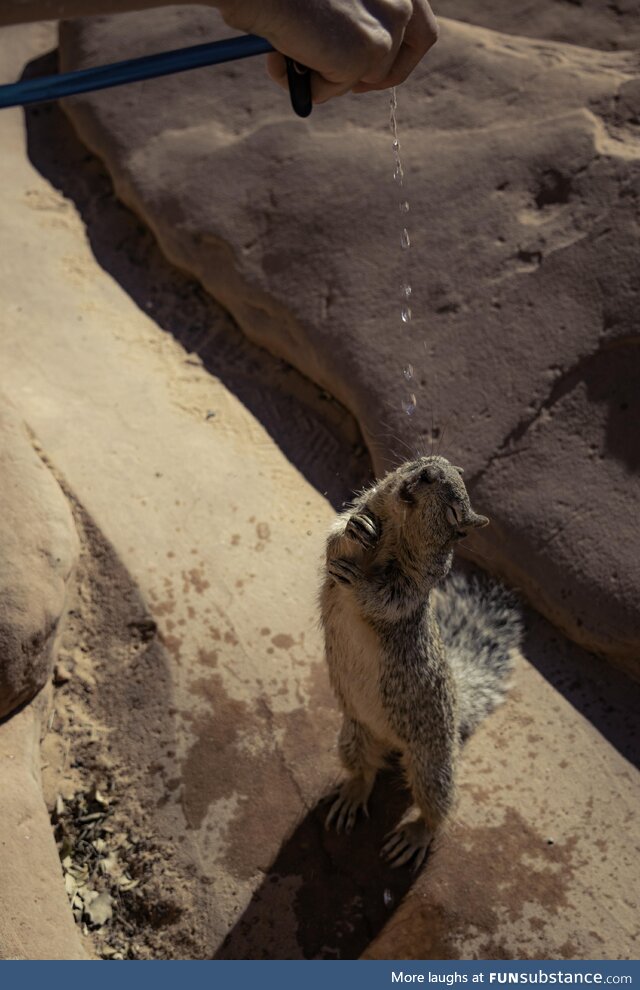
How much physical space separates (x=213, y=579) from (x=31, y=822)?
165 centimetres

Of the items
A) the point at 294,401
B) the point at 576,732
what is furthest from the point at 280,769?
the point at 294,401

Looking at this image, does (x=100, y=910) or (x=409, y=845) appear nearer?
(x=100, y=910)

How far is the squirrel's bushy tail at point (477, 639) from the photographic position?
492 centimetres

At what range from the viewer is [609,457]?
5.60 metres

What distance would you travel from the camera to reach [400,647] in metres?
4.25

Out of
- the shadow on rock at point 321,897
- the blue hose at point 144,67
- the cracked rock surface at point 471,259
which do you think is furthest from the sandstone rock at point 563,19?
the shadow on rock at point 321,897

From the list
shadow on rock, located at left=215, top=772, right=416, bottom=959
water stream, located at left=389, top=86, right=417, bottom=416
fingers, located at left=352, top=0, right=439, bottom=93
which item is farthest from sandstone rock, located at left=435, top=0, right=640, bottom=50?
shadow on rock, located at left=215, top=772, right=416, bottom=959

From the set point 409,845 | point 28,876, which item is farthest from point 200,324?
point 28,876

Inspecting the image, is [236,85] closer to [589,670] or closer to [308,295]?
[308,295]

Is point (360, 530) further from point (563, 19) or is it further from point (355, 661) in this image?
point (563, 19)

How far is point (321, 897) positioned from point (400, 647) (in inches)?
50.1

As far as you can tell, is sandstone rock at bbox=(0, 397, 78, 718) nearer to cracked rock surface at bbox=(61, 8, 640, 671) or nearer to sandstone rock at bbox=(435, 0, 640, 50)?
cracked rock surface at bbox=(61, 8, 640, 671)

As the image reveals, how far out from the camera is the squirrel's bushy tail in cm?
492

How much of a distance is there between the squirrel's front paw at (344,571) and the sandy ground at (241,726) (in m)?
1.21
